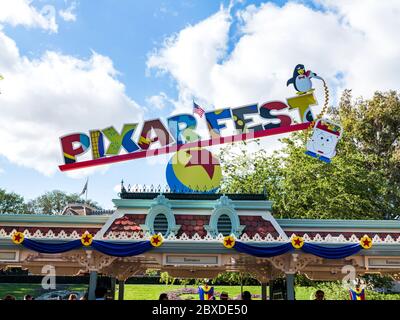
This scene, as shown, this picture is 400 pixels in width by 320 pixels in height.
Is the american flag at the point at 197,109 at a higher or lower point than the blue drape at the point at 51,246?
higher

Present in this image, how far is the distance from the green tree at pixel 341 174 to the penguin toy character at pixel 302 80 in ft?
24.6

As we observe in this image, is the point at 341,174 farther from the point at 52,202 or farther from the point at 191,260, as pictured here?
the point at 52,202

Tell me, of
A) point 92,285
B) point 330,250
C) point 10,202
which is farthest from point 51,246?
point 10,202

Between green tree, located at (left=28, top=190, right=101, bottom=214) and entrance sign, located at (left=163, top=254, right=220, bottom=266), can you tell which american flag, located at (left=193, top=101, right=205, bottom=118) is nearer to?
entrance sign, located at (left=163, top=254, right=220, bottom=266)

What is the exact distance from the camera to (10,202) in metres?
62.9

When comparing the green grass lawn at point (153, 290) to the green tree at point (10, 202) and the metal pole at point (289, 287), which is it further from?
the green tree at point (10, 202)

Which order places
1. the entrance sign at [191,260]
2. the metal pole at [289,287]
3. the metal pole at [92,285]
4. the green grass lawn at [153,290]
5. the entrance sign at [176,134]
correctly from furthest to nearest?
the green grass lawn at [153,290], the entrance sign at [176,134], the entrance sign at [191,260], the metal pole at [289,287], the metal pole at [92,285]

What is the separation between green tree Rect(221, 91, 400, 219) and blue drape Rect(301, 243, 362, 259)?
34.5 feet

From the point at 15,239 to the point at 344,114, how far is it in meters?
25.8

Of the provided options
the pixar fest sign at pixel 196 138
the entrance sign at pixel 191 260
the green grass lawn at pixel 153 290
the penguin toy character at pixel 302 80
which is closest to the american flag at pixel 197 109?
the pixar fest sign at pixel 196 138

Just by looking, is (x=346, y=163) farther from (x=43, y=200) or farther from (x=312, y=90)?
(x=43, y=200)

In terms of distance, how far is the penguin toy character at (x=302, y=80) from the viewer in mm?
16766

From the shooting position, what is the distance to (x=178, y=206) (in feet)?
43.4

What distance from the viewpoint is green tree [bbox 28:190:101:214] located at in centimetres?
8050
